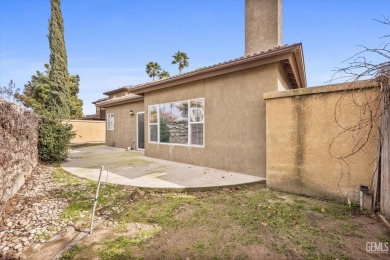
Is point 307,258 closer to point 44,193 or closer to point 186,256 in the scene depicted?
point 186,256

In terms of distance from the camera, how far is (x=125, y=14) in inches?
456

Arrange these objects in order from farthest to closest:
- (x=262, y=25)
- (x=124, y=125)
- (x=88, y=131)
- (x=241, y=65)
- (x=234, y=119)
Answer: (x=88, y=131) → (x=124, y=125) → (x=262, y=25) → (x=234, y=119) → (x=241, y=65)

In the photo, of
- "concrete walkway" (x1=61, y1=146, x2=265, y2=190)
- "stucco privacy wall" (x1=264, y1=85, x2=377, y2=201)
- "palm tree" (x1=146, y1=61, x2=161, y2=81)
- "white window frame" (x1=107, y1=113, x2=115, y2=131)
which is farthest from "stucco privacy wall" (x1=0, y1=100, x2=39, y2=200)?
"palm tree" (x1=146, y1=61, x2=161, y2=81)

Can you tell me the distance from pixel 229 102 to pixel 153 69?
83.7 ft

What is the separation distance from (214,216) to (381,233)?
2.63 m

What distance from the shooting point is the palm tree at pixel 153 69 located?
29.2 meters

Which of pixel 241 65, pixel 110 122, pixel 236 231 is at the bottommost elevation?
pixel 236 231

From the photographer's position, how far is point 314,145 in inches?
177

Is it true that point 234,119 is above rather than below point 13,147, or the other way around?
above

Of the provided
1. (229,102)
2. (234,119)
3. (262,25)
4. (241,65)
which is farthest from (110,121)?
(262,25)

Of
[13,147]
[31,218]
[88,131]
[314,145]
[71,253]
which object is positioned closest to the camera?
[71,253]

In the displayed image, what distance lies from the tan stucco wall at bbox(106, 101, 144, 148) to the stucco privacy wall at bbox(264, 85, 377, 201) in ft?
30.5

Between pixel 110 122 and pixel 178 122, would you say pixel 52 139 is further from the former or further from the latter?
pixel 110 122

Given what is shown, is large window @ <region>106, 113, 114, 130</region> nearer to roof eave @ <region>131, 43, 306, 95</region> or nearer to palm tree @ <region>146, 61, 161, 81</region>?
roof eave @ <region>131, 43, 306, 95</region>
